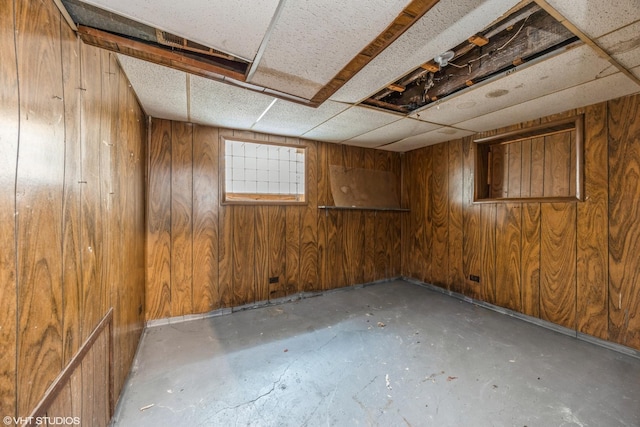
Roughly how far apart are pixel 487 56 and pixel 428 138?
1.81 m

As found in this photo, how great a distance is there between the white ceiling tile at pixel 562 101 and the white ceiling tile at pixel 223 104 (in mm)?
2352

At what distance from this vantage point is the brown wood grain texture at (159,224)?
9.02 ft

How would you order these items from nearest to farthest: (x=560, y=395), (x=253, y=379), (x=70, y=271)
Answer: (x=70, y=271), (x=560, y=395), (x=253, y=379)

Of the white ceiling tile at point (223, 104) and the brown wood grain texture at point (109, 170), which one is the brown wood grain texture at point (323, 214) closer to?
the white ceiling tile at point (223, 104)

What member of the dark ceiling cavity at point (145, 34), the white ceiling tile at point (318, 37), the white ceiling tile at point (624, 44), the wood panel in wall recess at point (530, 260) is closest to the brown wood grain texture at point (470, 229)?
the wood panel in wall recess at point (530, 260)

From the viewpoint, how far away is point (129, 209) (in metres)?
1.98

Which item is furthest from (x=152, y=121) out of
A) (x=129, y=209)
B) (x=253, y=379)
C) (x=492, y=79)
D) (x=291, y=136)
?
(x=492, y=79)

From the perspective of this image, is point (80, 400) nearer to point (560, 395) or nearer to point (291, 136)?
point (560, 395)

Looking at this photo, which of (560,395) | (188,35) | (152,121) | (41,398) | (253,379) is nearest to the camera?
(41,398)

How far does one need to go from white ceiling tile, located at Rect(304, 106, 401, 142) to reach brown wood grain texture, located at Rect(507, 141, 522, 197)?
1.66 meters

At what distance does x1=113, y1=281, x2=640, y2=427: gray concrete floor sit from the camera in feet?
5.11

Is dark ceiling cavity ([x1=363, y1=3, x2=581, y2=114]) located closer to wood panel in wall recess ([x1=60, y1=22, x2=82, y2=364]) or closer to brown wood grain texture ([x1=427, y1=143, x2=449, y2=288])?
brown wood grain texture ([x1=427, y1=143, x2=449, y2=288])

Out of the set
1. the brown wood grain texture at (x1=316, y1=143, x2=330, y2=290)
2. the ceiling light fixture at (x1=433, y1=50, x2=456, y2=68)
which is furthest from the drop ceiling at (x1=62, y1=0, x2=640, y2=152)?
the brown wood grain texture at (x1=316, y1=143, x2=330, y2=290)

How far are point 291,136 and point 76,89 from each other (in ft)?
8.22
